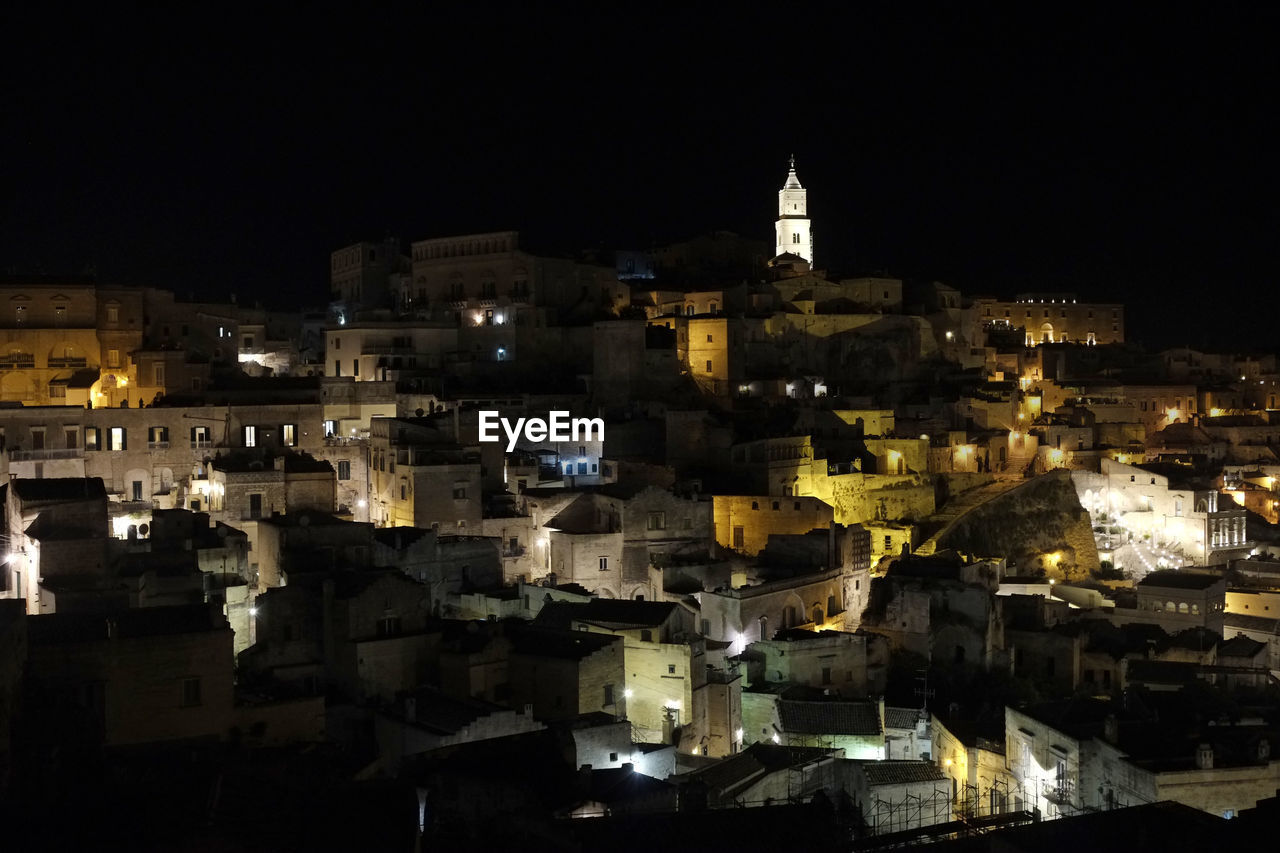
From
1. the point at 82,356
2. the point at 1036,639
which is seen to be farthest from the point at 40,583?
the point at 1036,639

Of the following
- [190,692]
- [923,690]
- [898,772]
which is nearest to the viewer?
[190,692]

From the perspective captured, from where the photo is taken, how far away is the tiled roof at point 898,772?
911 inches

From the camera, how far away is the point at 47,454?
31641mm

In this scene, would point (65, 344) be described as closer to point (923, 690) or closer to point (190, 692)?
point (190, 692)

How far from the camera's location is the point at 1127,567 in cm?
4519

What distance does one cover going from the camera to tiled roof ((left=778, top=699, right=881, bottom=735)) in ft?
84.1

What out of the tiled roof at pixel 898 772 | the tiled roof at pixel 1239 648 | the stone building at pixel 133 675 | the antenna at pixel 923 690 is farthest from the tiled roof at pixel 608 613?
the tiled roof at pixel 1239 648

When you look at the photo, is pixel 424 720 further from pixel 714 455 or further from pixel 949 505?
pixel 949 505

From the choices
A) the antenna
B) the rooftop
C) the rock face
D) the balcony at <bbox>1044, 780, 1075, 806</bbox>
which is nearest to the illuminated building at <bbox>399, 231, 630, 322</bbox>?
the rock face

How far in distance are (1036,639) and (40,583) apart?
938 inches

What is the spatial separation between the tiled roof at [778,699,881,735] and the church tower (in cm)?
4811

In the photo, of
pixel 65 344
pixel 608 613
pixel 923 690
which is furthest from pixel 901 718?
pixel 65 344

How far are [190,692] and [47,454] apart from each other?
49.6 ft

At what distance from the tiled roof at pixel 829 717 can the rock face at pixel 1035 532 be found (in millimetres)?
16845
